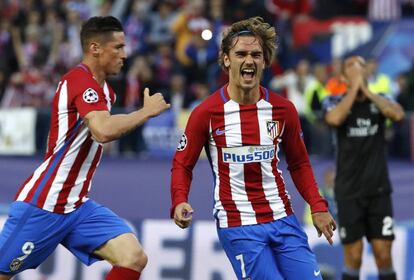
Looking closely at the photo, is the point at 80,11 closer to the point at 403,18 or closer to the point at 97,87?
the point at 403,18

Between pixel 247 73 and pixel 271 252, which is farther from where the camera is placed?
pixel 271 252

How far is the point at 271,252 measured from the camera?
21.6 feet

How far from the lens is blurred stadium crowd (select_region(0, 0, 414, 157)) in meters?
13.9

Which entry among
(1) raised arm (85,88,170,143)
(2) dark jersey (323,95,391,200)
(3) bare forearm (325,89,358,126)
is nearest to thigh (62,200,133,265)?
(1) raised arm (85,88,170,143)

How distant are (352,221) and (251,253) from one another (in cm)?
281

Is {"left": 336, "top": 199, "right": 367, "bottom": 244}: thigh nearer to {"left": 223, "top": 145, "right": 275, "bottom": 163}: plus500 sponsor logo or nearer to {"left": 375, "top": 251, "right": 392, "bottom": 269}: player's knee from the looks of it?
{"left": 375, "top": 251, "right": 392, "bottom": 269}: player's knee

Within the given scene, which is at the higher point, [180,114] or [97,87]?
[97,87]

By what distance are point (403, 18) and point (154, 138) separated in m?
6.44

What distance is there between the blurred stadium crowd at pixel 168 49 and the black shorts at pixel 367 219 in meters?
2.67

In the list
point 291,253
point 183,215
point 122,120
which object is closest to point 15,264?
point 122,120

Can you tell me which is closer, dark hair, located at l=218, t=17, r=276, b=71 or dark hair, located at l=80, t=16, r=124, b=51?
dark hair, located at l=218, t=17, r=276, b=71

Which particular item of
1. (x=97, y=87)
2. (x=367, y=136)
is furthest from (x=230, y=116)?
(x=367, y=136)

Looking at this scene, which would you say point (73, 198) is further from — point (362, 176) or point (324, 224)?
point (362, 176)

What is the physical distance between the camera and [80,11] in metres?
16.9
